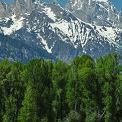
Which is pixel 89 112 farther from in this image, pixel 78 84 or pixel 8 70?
pixel 8 70

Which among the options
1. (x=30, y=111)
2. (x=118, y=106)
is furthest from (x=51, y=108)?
(x=118, y=106)

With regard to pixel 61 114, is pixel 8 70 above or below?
above

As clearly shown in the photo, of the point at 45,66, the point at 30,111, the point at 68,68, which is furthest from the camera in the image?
the point at 68,68

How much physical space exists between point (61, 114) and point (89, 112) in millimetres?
7037

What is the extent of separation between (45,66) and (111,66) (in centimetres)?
1323

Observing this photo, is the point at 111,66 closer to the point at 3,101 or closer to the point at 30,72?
the point at 30,72

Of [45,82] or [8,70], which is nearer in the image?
[45,82]

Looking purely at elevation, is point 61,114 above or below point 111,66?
below

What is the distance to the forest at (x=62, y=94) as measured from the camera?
99.9m

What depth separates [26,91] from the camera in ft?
331

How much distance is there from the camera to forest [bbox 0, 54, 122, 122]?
328 feet

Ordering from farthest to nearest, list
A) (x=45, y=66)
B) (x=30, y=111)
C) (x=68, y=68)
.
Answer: (x=68, y=68), (x=45, y=66), (x=30, y=111)

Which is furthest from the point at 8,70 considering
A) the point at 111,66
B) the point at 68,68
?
the point at 111,66

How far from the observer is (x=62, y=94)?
106250mm
